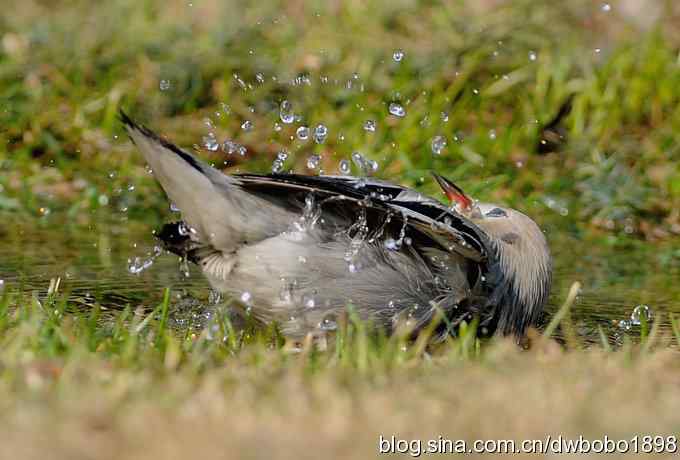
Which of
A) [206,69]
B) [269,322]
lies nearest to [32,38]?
[206,69]

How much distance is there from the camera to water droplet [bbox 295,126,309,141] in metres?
6.43

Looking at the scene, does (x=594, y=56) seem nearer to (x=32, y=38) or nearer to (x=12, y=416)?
(x=32, y=38)

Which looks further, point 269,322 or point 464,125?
point 464,125

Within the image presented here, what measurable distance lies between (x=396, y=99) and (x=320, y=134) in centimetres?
82

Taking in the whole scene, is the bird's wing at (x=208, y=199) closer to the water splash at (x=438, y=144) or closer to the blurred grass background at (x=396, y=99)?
the blurred grass background at (x=396, y=99)

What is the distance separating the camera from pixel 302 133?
21.2ft

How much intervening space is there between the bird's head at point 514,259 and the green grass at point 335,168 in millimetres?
141

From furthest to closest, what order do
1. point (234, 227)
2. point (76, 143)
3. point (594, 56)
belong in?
point (594, 56), point (76, 143), point (234, 227)

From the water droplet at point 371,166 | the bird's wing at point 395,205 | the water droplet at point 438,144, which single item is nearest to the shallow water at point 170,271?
the bird's wing at point 395,205

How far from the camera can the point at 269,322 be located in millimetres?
3488

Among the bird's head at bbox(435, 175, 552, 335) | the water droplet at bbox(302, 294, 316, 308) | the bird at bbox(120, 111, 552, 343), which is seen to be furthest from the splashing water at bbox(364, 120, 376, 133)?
the water droplet at bbox(302, 294, 316, 308)

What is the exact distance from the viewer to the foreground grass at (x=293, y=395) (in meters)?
2.07

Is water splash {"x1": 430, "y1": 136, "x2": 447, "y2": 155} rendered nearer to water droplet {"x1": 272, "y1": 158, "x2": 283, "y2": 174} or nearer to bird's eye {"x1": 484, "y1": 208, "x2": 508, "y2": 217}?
water droplet {"x1": 272, "y1": 158, "x2": 283, "y2": 174}

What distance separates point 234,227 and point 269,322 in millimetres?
315
